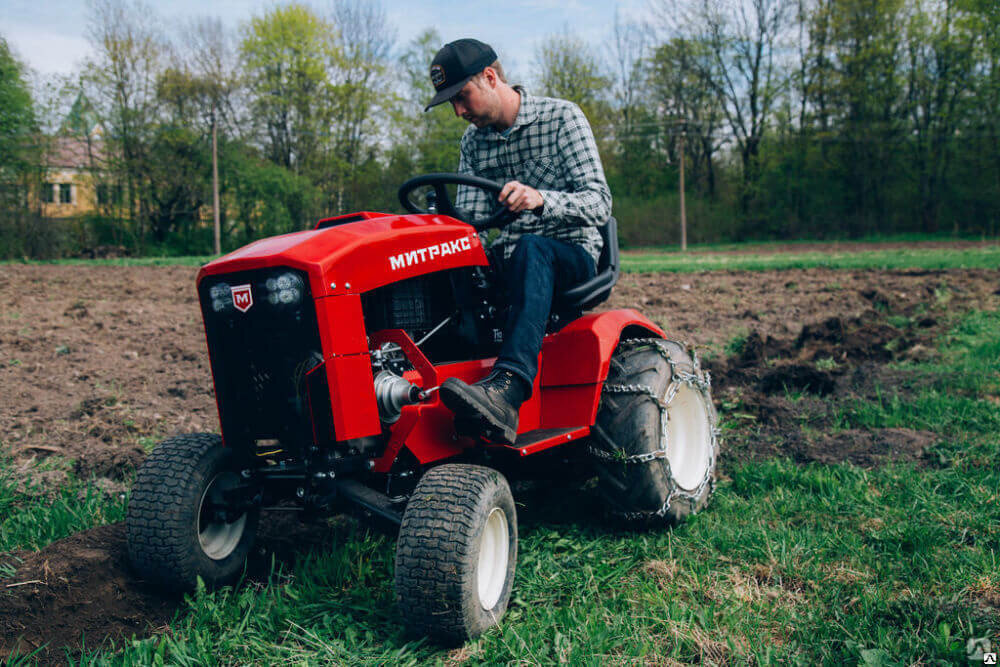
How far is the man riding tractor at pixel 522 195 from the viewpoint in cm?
285

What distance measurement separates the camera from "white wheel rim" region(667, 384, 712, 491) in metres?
3.79

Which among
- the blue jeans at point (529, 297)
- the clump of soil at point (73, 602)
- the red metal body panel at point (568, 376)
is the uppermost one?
the blue jeans at point (529, 297)

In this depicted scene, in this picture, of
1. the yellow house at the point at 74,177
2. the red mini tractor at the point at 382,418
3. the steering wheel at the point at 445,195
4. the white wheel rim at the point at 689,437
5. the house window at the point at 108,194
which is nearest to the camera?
the red mini tractor at the point at 382,418

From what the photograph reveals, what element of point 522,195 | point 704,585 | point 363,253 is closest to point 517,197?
point 522,195

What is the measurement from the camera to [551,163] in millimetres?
3525

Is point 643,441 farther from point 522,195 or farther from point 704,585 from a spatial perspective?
point 522,195

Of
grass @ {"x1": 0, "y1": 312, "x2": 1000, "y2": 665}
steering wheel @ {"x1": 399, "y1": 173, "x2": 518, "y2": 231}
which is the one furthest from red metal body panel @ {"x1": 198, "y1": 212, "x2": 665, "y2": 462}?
grass @ {"x1": 0, "y1": 312, "x2": 1000, "y2": 665}

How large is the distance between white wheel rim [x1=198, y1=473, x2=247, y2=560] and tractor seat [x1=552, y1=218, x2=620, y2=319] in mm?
1547

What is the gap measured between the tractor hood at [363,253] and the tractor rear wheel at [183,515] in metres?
0.68

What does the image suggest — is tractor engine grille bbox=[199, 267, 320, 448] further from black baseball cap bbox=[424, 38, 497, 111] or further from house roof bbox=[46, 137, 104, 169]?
house roof bbox=[46, 137, 104, 169]

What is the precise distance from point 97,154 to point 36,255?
8379 millimetres

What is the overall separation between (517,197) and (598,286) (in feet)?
2.45

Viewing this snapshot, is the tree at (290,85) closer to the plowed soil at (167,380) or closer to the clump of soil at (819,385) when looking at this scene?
the plowed soil at (167,380)

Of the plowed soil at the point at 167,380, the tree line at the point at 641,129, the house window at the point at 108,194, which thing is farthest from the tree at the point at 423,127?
the plowed soil at the point at 167,380
